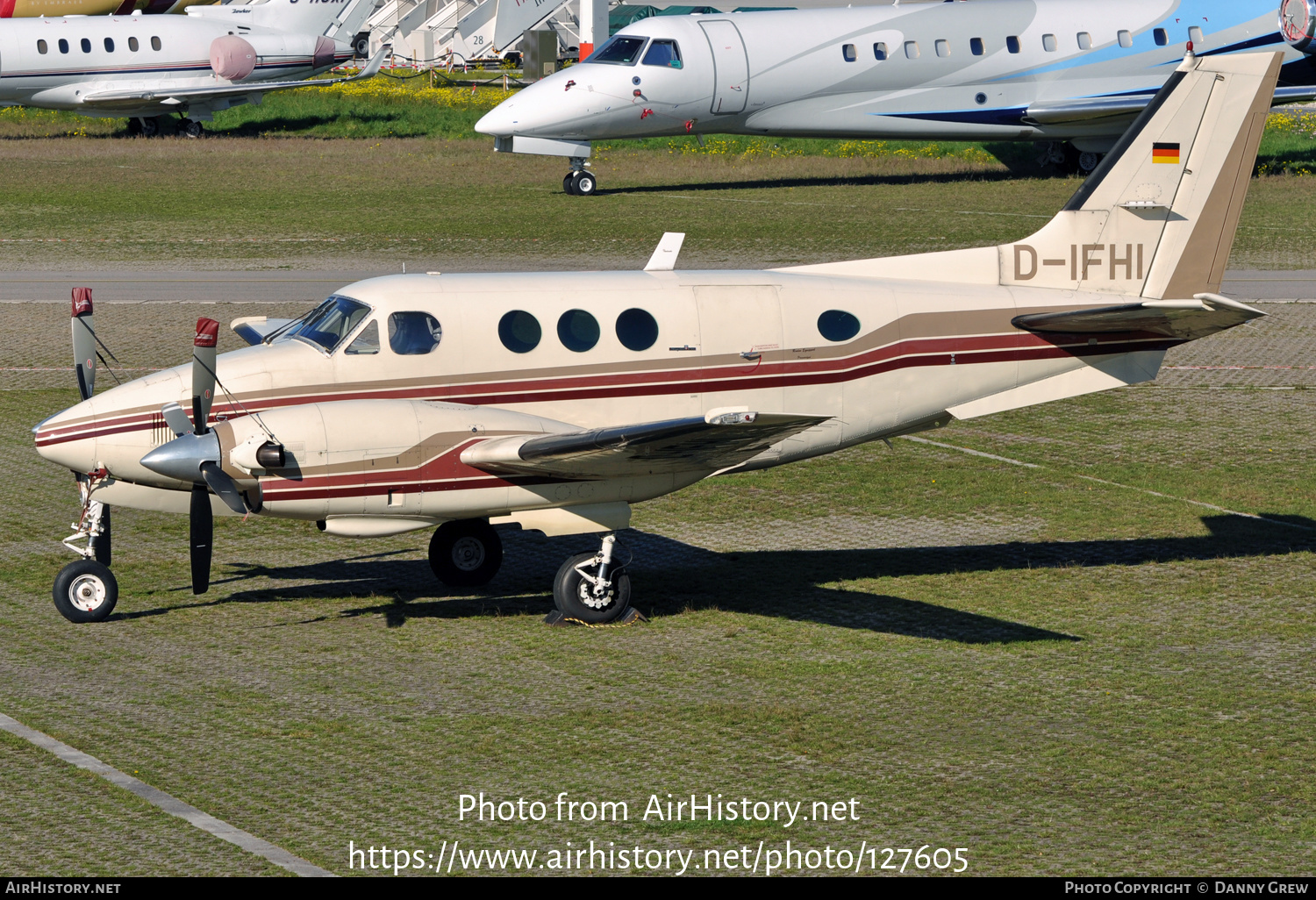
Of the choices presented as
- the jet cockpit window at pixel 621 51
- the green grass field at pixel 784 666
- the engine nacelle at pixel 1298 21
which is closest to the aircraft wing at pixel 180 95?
the jet cockpit window at pixel 621 51

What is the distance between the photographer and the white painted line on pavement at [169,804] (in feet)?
28.2

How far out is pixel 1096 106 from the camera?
4350cm

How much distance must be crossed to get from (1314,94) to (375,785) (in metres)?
41.2

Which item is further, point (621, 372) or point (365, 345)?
point (621, 372)

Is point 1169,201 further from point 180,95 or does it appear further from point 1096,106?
point 180,95

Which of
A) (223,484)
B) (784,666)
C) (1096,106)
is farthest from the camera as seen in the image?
(1096,106)

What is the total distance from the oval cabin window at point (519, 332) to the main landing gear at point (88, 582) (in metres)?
3.79

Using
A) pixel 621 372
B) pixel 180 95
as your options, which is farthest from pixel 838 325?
pixel 180 95

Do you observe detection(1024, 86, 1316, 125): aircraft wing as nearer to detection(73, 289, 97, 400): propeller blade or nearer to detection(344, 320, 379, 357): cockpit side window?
detection(344, 320, 379, 357): cockpit side window

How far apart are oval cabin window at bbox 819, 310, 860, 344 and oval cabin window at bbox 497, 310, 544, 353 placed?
271 centimetres

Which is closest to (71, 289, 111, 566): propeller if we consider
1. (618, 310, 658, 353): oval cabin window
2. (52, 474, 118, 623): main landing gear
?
(52, 474, 118, 623): main landing gear

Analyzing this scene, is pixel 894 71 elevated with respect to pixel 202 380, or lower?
elevated

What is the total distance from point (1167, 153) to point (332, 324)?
8547 mm

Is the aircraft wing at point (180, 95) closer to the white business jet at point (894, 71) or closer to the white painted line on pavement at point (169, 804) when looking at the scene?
the white business jet at point (894, 71)
